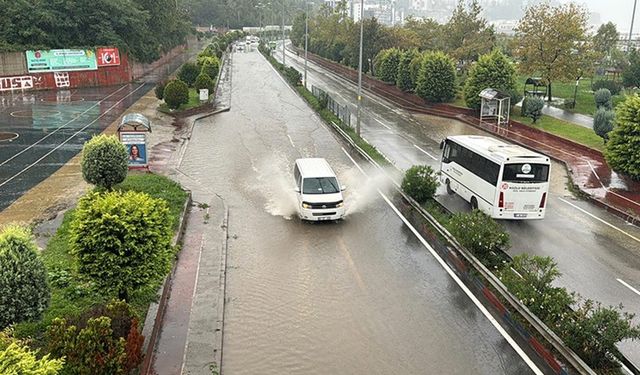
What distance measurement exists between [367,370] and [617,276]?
8.11 m

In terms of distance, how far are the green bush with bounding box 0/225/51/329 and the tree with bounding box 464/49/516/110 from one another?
33629mm

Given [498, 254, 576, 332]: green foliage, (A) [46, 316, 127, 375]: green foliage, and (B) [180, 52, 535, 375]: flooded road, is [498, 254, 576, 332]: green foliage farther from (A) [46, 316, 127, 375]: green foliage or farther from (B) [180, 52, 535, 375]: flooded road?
(A) [46, 316, 127, 375]: green foliage

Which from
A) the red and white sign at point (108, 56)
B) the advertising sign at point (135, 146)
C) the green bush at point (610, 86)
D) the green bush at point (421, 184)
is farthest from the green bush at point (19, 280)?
the green bush at point (610, 86)

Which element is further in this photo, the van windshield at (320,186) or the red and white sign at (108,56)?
the red and white sign at (108,56)

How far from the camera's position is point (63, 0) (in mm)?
53406

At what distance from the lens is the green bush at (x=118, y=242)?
10.5 meters

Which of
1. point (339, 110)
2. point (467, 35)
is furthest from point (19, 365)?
point (467, 35)

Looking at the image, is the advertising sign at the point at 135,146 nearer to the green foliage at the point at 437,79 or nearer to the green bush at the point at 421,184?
the green bush at the point at 421,184

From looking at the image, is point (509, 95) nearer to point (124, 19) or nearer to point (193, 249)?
point (193, 249)

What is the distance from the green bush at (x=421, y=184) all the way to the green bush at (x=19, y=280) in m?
12.5

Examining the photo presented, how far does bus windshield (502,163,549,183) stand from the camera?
1762 cm

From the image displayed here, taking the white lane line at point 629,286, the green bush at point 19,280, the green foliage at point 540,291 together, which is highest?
the green bush at point 19,280

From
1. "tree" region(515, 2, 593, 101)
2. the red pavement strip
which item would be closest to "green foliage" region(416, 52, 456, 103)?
the red pavement strip

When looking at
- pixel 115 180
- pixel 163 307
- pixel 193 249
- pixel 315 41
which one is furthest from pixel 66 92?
pixel 315 41
